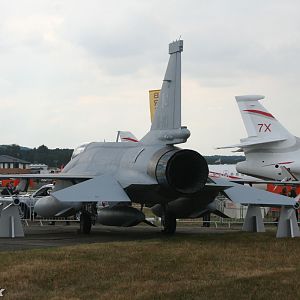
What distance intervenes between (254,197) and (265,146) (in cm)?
1931

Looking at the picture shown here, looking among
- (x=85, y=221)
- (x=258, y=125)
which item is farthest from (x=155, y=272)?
(x=258, y=125)

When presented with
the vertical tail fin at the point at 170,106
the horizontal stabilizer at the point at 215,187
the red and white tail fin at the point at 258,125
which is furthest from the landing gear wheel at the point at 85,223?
the red and white tail fin at the point at 258,125

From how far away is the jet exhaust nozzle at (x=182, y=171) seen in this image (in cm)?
1527

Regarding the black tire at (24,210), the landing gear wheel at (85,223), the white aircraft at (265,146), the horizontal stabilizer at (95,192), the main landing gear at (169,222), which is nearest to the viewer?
the horizontal stabilizer at (95,192)

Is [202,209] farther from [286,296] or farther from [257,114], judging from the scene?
[257,114]

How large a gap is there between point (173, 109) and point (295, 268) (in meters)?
7.25

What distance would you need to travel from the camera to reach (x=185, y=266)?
10.1m

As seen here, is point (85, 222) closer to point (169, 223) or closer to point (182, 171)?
point (169, 223)

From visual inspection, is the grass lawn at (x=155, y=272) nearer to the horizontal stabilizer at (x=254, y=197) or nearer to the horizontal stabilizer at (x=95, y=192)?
the horizontal stabilizer at (x=95, y=192)

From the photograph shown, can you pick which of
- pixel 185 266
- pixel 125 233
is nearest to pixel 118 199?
pixel 125 233

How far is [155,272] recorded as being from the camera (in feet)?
31.1

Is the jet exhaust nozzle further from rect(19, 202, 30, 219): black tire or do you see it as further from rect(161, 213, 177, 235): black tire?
rect(19, 202, 30, 219): black tire

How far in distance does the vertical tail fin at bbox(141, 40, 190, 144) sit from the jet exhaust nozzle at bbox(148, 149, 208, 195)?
0.74 meters

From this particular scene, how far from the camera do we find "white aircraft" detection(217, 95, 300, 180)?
34219mm
